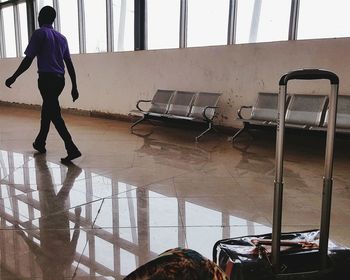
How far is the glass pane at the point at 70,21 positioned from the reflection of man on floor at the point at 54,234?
6.39 metres

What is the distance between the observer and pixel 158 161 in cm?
419

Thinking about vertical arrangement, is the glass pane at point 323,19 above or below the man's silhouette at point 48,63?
above

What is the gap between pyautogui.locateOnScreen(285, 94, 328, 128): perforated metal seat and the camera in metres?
4.73

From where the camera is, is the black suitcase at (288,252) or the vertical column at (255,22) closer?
the black suitcase at (288,252)

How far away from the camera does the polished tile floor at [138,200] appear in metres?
2.02

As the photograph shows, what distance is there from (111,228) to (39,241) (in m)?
0.46

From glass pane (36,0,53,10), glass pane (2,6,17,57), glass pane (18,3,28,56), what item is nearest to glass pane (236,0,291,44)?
glass pane (36,0,53,10)

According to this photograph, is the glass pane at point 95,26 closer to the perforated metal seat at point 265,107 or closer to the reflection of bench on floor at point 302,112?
the perforated metal seat at point 265,107

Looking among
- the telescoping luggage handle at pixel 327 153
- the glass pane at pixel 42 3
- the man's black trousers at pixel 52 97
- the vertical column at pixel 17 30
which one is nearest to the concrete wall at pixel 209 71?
the glass pane at pixel 42 3

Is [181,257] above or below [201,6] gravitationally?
below

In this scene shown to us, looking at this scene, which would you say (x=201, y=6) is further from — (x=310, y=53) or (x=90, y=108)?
(x=90, y=108)

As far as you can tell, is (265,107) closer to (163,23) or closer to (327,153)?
(163,23)

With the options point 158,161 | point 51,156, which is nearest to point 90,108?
point 51,156

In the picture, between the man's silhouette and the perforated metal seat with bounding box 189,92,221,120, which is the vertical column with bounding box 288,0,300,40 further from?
the man's silhouette
